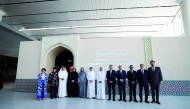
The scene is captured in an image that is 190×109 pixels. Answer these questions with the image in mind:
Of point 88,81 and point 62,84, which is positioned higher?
point 88,81

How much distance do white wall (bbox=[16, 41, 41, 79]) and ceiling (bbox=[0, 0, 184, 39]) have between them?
2.43 m

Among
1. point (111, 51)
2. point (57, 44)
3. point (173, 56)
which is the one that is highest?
point (57, 44)

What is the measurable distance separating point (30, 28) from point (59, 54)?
4.53 meters

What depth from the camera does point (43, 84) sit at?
4441 millimetres

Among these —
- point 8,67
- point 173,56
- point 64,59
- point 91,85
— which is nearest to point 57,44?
point 64,59

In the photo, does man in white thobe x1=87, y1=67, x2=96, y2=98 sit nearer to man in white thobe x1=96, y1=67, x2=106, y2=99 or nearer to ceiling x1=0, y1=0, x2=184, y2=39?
man in white thobe x1=96, y1=67, x2=106, y2=99

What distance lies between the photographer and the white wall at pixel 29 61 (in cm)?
585

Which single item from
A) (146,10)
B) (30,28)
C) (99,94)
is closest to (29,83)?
(99,94)

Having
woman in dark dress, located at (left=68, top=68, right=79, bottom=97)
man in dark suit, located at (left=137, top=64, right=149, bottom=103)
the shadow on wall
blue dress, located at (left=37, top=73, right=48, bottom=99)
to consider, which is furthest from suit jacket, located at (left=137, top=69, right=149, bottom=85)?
the shadow on wall

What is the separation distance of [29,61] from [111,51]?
174 inches

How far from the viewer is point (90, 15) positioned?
7.49 m

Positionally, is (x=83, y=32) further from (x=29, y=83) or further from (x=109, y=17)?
(x=29, y=83)

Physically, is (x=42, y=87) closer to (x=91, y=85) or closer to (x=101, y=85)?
(x=91, y=85)

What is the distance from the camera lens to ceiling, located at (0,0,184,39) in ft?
20.6
